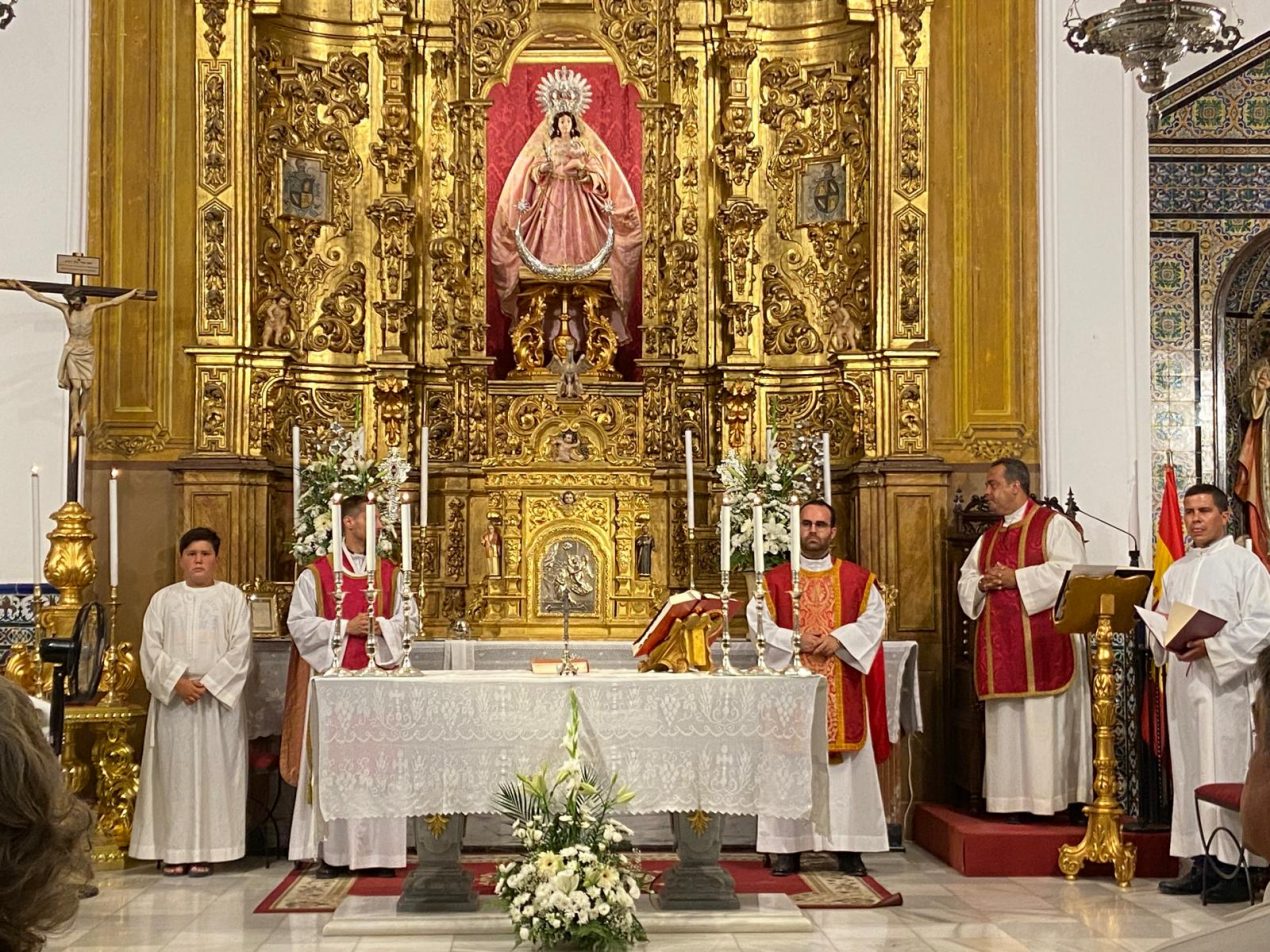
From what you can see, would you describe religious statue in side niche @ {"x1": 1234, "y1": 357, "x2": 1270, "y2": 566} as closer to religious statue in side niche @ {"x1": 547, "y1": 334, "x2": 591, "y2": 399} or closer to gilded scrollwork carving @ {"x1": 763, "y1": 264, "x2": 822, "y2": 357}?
gilded scrollwork carving @ {"x1": 763, "y1": 264, "x2": 822, "y2": 357}

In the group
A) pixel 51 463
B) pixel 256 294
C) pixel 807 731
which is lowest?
pixel 807 731

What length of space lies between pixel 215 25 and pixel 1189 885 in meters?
7.35

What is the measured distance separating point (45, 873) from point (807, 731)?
17.9 feet

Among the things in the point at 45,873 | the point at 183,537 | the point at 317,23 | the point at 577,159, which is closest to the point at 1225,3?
the point at 577,159

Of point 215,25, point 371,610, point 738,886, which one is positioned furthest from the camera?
point 215,25

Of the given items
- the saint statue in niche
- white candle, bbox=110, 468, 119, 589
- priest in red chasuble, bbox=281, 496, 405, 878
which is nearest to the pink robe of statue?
the saint statue in niche

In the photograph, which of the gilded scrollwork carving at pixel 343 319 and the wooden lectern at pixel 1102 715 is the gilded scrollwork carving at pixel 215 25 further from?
the wooden lectern at pixel 1102 715

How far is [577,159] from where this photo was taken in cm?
1127

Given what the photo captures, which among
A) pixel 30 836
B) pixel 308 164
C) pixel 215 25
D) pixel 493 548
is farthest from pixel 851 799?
pixel 30 836

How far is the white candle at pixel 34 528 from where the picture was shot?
9.61m

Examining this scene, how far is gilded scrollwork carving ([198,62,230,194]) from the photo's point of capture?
34.8 feet

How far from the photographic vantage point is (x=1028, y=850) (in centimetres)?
900

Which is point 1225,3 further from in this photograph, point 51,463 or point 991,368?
point 51,463

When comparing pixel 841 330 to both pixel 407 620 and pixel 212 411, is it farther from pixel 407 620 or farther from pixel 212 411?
pixel 407 620
